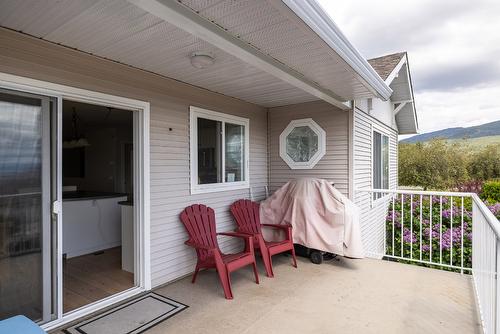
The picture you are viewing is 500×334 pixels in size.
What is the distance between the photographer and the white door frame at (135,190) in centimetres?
254

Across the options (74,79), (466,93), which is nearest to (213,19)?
(74,79)

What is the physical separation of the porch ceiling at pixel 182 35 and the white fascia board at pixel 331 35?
5cm

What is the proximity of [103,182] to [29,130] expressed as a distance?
5.32 m

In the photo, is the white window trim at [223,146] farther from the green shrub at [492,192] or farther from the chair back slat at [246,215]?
the green shrub at [492,192]

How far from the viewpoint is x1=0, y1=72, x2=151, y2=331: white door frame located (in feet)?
8.34

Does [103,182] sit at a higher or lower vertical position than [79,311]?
higher

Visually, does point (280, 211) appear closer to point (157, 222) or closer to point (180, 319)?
point (157, 222)

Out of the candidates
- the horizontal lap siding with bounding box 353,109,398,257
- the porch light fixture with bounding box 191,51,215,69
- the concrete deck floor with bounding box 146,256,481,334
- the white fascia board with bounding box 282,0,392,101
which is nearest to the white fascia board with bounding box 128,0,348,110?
the porch light fixture with bounding box 191,51,215,69

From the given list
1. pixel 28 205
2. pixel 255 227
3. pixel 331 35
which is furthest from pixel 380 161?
pixel 28 205

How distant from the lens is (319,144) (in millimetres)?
4816

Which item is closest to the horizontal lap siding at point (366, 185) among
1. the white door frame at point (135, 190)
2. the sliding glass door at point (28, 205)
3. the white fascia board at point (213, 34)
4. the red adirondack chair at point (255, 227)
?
the red adirondack chair at point (255, 227)

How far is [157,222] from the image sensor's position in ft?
11.1

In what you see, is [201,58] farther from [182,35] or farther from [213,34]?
[213,34]

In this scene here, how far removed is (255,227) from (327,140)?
6.13ft
